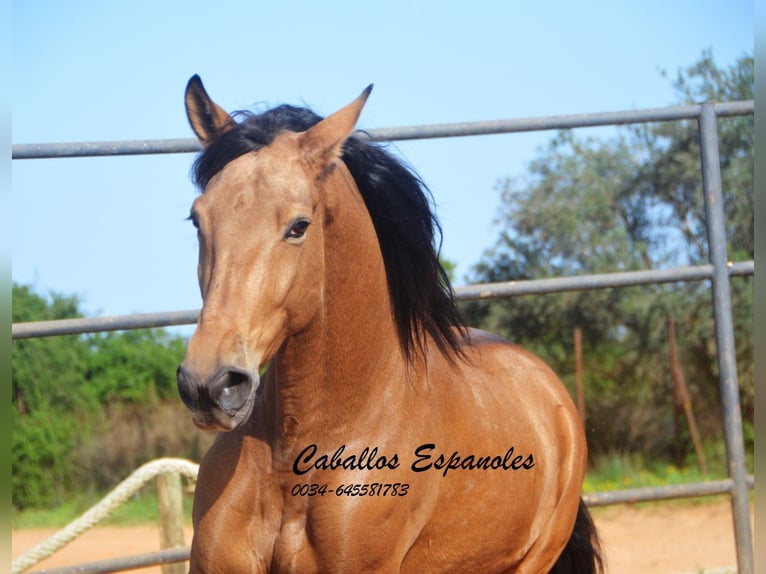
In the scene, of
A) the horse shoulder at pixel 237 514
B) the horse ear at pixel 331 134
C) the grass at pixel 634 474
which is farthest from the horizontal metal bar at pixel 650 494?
the grass at pixel 634 474

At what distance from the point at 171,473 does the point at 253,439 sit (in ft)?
6.05

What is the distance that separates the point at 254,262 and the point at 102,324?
1.39m

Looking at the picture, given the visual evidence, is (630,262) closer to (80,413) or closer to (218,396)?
(80,413)

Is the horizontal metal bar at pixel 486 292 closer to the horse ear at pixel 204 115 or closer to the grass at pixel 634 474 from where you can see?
the horse ear at pixel 204 115

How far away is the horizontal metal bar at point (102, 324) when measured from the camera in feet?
10.8

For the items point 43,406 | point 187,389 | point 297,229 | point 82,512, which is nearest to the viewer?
point 187,389

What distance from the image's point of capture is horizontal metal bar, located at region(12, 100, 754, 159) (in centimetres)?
341

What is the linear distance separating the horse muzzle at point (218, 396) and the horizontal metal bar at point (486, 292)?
4.50 ft

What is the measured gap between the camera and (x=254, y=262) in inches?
85.4

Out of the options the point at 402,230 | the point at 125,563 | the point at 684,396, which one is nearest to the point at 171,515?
the point at 125,563

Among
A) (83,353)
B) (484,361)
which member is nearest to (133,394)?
(83,353)

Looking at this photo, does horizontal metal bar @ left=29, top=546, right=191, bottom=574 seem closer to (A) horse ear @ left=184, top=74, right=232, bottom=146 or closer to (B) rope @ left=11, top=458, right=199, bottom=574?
(B) rope @ left=11, top=458, right=199, bottom=574

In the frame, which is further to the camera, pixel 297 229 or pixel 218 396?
pixel 297 229

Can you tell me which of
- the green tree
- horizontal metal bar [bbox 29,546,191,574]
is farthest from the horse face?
the green tree
